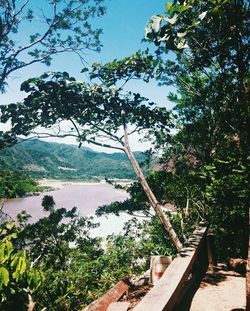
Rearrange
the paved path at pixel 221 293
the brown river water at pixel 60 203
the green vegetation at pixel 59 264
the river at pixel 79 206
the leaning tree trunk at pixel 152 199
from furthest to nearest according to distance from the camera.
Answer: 1. the brown river water at pixel 60 203
2. the river at pixel 79 206
3. the leaning tree trunk at pixel 152 199
4. the paved path at pixel 221 293
5. the green vegetation at pixel 59 264

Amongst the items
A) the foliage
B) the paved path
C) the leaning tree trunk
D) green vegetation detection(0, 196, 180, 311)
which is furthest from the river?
the foliage

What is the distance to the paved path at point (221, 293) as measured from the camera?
3717 millimetres

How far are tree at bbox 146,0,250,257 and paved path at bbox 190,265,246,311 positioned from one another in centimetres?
124

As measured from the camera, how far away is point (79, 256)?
1114cm

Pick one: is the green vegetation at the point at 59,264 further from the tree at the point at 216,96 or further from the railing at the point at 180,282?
the tree at the point at 216,96

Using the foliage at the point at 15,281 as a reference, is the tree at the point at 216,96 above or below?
above

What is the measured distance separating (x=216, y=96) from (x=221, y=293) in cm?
691

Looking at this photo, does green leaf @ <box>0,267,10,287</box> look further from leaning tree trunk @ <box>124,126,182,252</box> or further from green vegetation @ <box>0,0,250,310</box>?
leaning tree trunk @ <box>124,126,182,252</box>

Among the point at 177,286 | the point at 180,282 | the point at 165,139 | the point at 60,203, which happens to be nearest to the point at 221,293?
the point at 180,282

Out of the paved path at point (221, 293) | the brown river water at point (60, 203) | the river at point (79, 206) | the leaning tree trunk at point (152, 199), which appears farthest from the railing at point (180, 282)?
the brown river water at point (60, 203)

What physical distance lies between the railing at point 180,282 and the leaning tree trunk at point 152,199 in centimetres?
333

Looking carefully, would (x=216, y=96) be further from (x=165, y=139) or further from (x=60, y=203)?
(x=60, y=203)

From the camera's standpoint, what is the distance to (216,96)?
31.0ft

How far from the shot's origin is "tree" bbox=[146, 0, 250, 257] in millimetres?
1901
